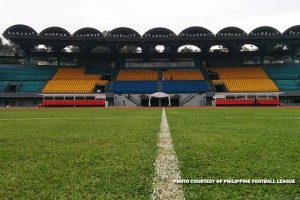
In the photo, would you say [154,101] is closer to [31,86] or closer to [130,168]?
[31,86]

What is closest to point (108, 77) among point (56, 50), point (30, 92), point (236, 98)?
point (56, 50)

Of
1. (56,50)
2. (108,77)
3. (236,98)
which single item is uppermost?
(56,50)

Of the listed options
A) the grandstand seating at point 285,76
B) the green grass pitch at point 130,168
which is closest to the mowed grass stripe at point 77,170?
the green grass pitch at point 130,168

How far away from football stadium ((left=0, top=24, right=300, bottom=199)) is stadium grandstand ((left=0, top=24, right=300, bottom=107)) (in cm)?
17

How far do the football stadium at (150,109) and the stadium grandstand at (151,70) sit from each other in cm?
17

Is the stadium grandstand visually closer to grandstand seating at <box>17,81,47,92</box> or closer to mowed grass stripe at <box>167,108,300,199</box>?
grandstand seating at <box>17,81,47,92</box>

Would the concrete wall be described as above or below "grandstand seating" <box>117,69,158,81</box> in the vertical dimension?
below

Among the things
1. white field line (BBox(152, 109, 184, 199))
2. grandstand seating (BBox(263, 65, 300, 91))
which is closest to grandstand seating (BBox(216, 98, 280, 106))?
grandstand seating (BBox(263, 65, 300, 91))

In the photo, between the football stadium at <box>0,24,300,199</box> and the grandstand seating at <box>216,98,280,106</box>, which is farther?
the grandstand seating at <box>216,98,280,106</box>

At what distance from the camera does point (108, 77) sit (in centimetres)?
5409

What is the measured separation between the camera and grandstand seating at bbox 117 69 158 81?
51344 mm

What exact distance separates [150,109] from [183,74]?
23.5 meters

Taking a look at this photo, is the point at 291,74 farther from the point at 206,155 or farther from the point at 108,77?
the point at 206,155

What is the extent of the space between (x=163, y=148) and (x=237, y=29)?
1902 inches
